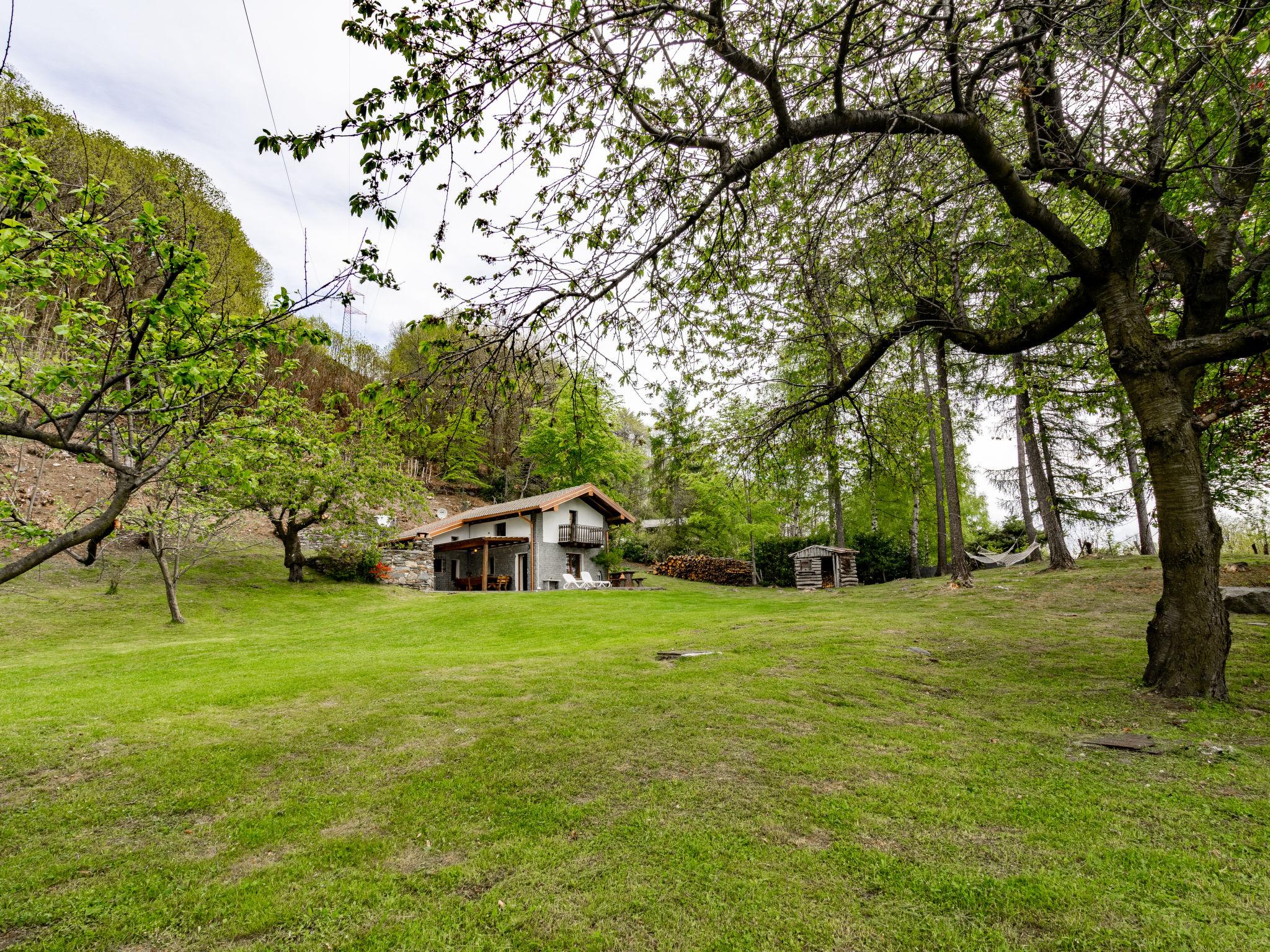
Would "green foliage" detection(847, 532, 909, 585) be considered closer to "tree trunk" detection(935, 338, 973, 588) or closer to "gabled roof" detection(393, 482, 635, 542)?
"tree trunk" detection(935, 338, 973, 588)

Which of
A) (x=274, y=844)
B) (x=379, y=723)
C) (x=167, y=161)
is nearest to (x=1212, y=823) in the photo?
(x=274, y=844)

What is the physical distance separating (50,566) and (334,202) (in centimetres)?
2194

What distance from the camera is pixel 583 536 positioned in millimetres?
27234

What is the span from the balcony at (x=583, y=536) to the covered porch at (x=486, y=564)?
6.05ft

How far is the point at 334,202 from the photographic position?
354cm

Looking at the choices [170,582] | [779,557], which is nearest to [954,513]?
[779,557]

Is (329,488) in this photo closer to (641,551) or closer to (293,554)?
(293,554)

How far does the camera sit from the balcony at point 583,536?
26.7m

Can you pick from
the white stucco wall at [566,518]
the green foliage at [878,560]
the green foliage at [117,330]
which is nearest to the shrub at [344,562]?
the white stucco wall at [566,518]

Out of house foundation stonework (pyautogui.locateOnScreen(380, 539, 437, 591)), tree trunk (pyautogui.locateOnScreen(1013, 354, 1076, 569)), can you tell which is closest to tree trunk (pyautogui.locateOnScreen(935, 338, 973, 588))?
tree trunk (pyautogui.locateOnScreen(1013, 354, 1076, 569))

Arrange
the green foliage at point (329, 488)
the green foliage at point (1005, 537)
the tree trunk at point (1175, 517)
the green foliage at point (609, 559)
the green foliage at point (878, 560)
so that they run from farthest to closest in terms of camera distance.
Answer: the green foliage at point (609, 559)
the green foliage at point (1005, 537)
the green foliage at point (878, 560)
the green foliage at point (329, 488)
the tree trunk at point (1175, 517)

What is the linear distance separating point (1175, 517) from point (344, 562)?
23.9 m

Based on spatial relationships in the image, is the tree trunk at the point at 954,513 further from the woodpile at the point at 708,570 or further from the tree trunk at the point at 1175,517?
the woodpile at the point at 708,570

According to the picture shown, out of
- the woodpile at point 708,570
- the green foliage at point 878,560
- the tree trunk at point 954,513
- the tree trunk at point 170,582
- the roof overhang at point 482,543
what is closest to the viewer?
the tree trunk at point 170,582
